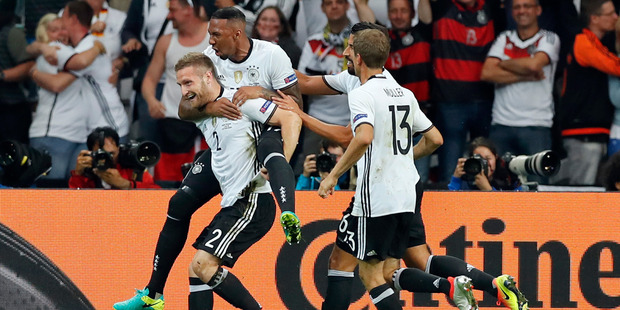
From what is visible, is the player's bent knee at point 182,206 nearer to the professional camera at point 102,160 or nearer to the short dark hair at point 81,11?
the professional camera at point 102,160

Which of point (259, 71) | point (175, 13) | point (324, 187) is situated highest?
point (175, 13)

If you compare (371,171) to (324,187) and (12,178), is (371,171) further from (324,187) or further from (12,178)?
(12,178)

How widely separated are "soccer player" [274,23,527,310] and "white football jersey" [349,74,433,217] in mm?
167

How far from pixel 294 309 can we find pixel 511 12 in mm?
4041

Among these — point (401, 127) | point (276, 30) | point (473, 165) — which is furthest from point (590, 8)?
point (401, 127)

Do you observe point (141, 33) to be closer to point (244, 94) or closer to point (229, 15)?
point (229, 15)

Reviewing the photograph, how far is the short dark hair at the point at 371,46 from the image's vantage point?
6879 millimetres

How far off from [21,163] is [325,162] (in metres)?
2.63

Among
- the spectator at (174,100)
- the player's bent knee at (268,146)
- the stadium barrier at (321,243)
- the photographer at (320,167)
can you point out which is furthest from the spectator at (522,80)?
the player's bent knee at (268,146)

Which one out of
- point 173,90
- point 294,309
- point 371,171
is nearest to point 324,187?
point 371,171

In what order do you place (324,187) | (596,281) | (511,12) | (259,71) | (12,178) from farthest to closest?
(511,12) → (12,178) → (596,281) → (259,71) → (324,187)

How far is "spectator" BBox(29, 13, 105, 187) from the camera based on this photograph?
1066cm

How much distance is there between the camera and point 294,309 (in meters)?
8.38

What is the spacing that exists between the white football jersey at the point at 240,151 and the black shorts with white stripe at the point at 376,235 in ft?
2.11
